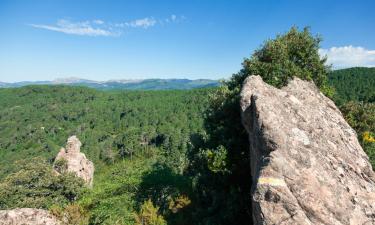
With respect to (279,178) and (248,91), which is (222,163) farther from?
(279,178)

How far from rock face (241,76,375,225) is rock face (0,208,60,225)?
13569mm

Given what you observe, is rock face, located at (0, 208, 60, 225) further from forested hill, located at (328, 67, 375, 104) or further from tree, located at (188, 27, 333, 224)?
forested hill, located at (328, 67, 375, 104)

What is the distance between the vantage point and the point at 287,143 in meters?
14.5

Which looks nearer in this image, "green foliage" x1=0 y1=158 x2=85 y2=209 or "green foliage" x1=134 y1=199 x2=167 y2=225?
"green foliage" x1=134 y1=199 x2=167 y2=225

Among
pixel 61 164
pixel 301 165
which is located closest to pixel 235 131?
pixel 301 165

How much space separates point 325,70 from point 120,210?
771 inches

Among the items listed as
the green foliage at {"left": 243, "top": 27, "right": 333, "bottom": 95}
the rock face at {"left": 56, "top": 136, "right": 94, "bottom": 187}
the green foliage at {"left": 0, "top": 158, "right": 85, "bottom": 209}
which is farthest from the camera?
the rock face at {"left": 56, "top": 136, "right": 94, "bottom": 187}

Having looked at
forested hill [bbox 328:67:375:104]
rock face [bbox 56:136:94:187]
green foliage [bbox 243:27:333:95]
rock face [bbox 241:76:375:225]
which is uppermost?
green foliage [bbox 243:27:333:95]

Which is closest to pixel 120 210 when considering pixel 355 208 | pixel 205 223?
pixel 205 223

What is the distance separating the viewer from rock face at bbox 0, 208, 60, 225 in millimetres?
19688

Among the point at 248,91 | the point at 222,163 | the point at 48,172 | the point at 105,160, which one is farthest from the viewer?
the point at 105,160

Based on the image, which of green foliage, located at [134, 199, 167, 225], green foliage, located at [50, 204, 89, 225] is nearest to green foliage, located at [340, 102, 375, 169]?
green foliage, located at [134, 199, 167, 225]

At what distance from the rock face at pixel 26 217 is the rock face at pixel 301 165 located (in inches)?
534

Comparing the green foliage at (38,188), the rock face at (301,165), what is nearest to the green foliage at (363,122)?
the rock face at (301,165)
